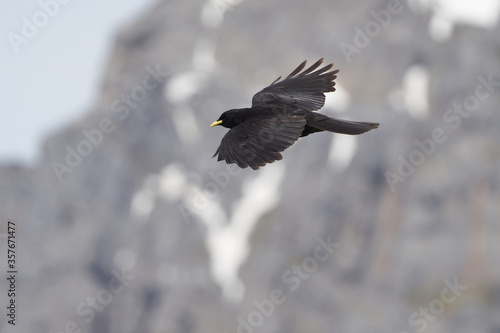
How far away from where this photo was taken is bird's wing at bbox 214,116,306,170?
1844cm

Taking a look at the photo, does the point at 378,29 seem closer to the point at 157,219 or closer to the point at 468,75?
the point at 468,75

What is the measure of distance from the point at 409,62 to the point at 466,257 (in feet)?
83.4

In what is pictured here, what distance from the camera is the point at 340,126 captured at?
1977 centimetres

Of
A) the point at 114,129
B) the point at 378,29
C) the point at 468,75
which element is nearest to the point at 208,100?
the point at 114,129

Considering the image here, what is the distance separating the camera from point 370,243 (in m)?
82.9

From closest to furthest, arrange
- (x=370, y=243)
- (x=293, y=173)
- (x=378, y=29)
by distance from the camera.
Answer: (x=370, y=243) < (x=293, y=173) < (x=378, y=29)
